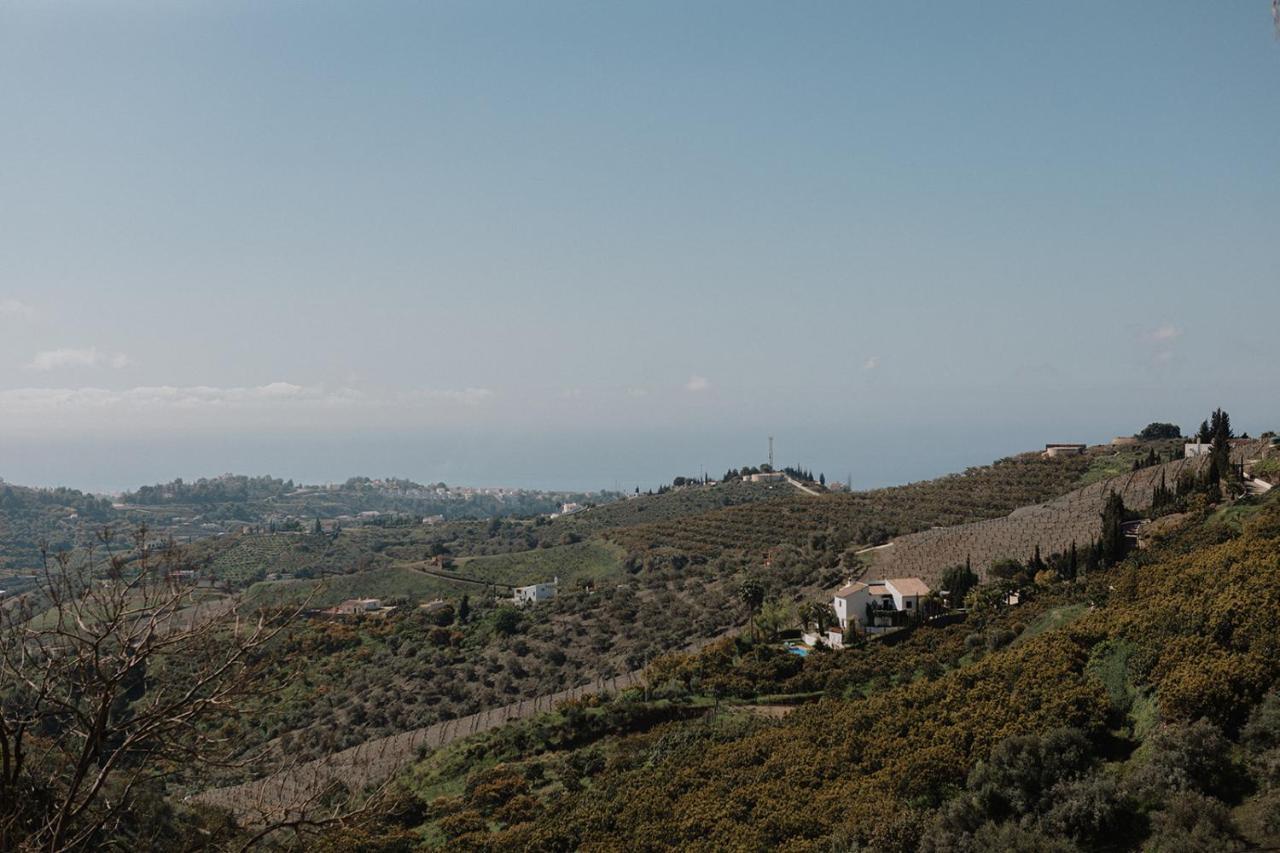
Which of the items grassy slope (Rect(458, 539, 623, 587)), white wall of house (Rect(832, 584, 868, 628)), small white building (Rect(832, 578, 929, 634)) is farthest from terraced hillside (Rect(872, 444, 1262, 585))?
grassy slope (Rect(458, 539, 623, 587))

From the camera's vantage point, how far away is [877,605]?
36594 millimetres

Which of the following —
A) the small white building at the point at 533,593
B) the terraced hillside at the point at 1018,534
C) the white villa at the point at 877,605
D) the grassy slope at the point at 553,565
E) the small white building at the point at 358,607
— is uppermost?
the terraced hillside at the point at 1018,534

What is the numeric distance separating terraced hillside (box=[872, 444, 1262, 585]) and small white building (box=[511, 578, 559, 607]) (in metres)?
24.8

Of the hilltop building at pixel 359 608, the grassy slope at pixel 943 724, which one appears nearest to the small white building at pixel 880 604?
the grassy slope at pixel 943 724

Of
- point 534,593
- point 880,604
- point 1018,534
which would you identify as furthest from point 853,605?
point 534,593

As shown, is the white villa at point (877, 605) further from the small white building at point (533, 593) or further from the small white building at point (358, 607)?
the small white building at point (358, 607)

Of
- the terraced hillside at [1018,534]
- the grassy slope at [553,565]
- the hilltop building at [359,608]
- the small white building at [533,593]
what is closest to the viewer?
the terraced hillside at [1018,534]

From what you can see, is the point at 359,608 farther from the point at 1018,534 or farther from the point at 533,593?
the point at 1018,534

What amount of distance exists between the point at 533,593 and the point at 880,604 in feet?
103

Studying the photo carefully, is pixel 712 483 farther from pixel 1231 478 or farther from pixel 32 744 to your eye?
pixel 32 744

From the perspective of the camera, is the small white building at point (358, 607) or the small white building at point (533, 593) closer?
the small white building at point (533, 593)

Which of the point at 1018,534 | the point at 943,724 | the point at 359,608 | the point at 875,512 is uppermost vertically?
the point at 875,512

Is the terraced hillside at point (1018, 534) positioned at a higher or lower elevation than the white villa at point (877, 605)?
higher

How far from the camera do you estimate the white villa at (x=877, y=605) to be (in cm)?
3497
